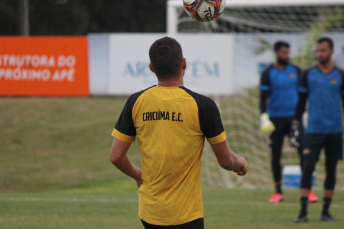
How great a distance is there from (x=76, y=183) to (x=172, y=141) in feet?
30.3

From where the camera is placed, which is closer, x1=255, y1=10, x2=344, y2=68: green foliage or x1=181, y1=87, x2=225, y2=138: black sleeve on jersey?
x1=181, y1=87, x2=225, y2=138: black sleeve on jersey

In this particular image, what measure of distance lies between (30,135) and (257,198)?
10.8 metres

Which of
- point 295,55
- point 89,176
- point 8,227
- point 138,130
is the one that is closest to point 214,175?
point 89,176

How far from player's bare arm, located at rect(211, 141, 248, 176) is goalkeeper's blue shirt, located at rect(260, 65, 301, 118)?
5.06 m

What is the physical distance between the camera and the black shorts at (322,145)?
21.8 ft

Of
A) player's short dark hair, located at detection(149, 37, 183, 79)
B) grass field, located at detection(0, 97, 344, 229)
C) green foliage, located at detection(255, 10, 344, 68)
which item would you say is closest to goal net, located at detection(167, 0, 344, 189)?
green foliage, located at detection(255, 10, 344, 68)

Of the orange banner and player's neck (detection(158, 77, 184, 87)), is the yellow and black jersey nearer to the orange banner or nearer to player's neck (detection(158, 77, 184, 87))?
player's neck (detection(158, 77, 184, 87))

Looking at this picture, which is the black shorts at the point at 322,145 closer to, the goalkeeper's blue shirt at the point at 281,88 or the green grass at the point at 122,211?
the green grass at the point at 122,211

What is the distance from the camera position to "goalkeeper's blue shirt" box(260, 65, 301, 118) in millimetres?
8406

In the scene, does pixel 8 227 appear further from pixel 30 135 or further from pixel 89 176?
pixel 30 135

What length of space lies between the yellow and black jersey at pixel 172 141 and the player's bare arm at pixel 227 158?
1.7 inches

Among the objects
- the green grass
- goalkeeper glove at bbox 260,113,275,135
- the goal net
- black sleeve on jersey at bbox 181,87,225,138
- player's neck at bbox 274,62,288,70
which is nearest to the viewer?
black sleeve on jersey at bbox 181,87,225,138

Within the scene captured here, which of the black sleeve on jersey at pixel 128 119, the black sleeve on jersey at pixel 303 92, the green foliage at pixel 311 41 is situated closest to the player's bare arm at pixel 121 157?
the black sleeve on jersey at pixel 128 119

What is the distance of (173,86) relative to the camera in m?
3.41
